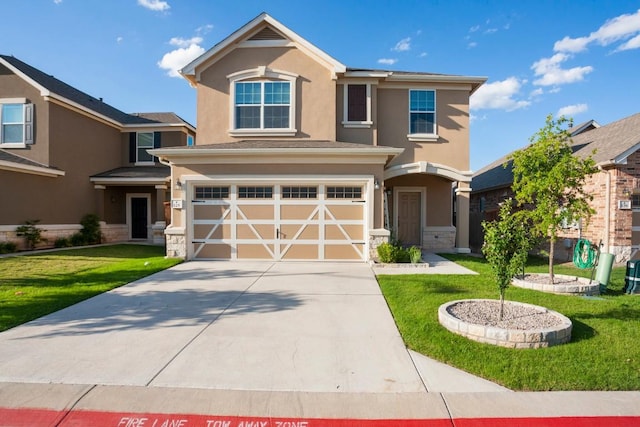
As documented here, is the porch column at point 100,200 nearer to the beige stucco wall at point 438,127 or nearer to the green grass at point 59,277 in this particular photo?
the green grass at point 59,277

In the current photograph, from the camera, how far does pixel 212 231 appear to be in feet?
36.5

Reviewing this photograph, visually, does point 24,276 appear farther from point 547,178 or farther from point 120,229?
point 547,178

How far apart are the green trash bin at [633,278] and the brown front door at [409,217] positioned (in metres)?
7.40

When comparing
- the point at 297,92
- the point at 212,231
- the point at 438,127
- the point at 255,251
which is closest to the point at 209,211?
the point at 212,231

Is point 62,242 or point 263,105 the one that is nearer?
point 263,105

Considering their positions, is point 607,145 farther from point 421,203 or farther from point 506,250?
point 506,250

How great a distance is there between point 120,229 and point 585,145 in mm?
21607

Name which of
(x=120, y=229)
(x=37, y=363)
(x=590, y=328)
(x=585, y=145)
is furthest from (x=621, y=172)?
(x=120, y=229)

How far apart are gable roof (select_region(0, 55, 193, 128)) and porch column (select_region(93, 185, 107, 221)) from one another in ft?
11.5

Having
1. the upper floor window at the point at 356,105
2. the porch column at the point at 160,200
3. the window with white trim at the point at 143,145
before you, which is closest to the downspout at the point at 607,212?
the upper floor window at the point at 356,105

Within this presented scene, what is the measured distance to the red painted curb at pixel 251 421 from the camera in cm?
303

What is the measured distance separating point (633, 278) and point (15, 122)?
2148 cm

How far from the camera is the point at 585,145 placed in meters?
14.2

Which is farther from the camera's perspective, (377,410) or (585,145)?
(585,145)
